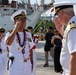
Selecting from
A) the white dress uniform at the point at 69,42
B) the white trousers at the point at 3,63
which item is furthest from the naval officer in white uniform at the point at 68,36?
the white trousers at the point at 3,63

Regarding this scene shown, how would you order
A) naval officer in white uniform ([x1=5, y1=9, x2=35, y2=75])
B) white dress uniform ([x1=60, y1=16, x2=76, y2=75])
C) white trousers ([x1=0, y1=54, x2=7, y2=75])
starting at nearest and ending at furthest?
white dress uniform ([x1=60, y1=16, x2=76, y2=75])
naval officer in white uniform ([x1=5, y1=9, x2=35, y2=75])
white trousers ([x1=0, y1=54, x2=7, y2=75])

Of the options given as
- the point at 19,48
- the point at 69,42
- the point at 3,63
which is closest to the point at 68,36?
the point at 69,42

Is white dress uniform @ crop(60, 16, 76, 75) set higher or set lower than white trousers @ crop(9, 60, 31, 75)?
higher

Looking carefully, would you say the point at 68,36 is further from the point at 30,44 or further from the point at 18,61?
the point at 30,44

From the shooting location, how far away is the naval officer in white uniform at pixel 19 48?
5328 millimetres

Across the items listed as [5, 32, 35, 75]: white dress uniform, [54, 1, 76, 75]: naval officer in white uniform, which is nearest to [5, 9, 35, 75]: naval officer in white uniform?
[5, 32, 35, 75]: white dress uniform

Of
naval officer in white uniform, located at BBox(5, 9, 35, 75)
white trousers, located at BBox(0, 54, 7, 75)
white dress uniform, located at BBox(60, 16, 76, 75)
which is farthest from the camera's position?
white trousers, located at BBox(0, 54, 7, 75)

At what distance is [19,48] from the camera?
5.36 m

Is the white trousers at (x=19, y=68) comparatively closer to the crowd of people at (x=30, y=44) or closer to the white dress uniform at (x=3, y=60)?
the crowd of people at (x=30, y=44)

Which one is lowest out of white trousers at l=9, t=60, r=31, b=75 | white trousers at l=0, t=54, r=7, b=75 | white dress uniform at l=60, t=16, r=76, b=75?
white trousers at l=0, t=54, r=7, b=75

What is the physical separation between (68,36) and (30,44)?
2794mm

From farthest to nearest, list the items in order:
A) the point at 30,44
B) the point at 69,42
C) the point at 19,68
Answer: the point at 30,44 < the point at 19,68 < the point at 69,42

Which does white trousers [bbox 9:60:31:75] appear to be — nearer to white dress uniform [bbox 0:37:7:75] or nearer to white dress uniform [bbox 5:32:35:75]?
white dress uniform [bbox 5:32:35:75]

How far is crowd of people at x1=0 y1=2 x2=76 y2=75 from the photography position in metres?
2.78
